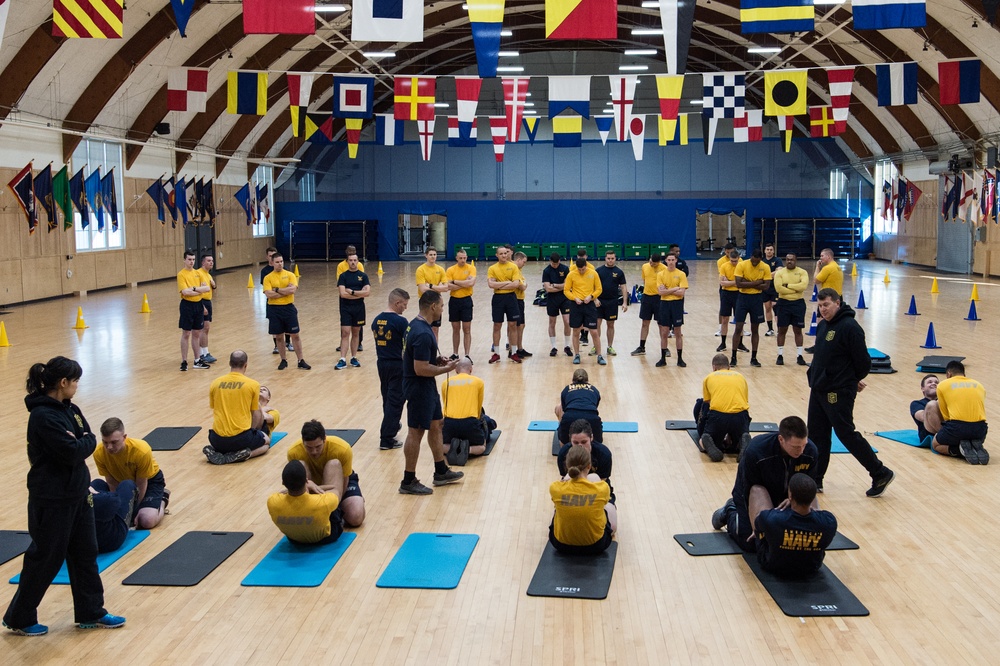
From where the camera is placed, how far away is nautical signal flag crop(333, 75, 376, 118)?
2153 cm

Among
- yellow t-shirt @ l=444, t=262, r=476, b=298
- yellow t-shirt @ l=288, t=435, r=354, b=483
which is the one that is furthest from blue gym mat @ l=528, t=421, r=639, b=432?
yellow t-shirt @ l=444, t=262, r=476, b=298

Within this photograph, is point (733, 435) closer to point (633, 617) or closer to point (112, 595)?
point (633, 617)

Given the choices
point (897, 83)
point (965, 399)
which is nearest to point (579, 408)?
point (965, 399)

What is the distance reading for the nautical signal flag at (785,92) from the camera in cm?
2031

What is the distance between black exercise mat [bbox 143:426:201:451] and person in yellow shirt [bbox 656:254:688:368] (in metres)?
7.04

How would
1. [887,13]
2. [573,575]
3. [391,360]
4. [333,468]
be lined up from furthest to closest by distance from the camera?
1. [887,13]
2. [391,360]
3. [333,468]
4. [573,575]

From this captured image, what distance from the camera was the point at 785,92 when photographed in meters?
20.4

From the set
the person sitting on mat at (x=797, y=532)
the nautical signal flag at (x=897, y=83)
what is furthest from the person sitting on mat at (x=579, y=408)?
the nautical signal flag at (x=897, y=83)

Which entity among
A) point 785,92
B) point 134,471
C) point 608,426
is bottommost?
point 608,426

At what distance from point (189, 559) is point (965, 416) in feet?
23.0

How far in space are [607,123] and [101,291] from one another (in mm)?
15589

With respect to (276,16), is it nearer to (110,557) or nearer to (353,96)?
(110,557)

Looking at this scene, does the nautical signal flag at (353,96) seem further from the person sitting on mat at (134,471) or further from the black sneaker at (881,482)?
the black sneaker at (881,482)

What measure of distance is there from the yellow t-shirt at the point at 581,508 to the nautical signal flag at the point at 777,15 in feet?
22.8
